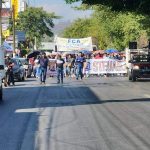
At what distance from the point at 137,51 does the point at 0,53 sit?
69.2 ft

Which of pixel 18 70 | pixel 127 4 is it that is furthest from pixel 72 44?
pixel 127 4

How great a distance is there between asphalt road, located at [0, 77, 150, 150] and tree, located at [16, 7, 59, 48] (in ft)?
223

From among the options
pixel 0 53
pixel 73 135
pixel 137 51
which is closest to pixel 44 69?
pixel 137 51

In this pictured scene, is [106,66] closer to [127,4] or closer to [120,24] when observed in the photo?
[120,24]

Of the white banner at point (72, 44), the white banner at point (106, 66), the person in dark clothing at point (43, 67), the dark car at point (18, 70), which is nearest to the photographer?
the person in dark clothing at point (43, 67)

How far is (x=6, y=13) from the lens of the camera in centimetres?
8344

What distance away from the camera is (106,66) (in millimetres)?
48000

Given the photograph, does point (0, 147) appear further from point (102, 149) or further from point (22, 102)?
point (22, 102)

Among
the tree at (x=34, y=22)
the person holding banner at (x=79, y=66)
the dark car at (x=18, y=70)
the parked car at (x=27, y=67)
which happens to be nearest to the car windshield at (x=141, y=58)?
the person holding banner at (x=79, y=66)

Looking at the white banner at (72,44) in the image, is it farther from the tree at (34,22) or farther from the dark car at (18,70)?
the tree at (34,22)

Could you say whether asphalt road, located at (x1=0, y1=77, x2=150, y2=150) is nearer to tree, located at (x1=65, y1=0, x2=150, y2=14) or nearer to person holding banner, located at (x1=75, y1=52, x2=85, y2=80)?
tree, located at (x1=65, y1=0, x2=150, y2=14)

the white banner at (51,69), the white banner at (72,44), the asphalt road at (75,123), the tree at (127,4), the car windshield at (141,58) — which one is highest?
the tree at (127,4)

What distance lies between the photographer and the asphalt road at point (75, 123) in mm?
11812

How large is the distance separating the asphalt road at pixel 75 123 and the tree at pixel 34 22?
6789cm
